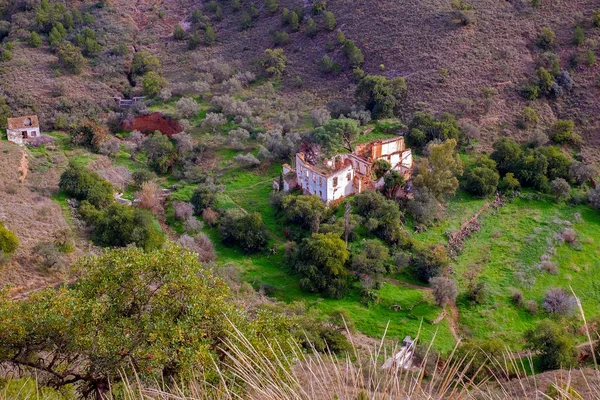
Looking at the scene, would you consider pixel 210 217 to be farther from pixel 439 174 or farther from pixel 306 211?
pixel 439 174

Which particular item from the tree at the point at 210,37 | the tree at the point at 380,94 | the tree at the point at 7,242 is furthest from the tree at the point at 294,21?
the tree at the point at 7,242

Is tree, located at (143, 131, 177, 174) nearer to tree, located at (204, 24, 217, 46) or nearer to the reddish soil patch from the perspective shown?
the reddish soil patch

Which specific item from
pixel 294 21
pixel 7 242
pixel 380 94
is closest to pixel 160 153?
pixel 7 242

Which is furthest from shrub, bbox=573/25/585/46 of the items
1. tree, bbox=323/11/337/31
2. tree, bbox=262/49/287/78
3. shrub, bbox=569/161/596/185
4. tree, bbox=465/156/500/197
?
tree, bbox=262/49/287/78

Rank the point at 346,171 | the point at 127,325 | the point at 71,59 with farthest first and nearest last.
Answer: the point at 71,59 < the point at 346,171 < the point at 127,325

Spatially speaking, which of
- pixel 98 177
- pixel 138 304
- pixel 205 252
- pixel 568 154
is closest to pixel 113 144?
pixel 98 177

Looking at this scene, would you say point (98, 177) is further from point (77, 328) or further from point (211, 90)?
point (77, 328)
